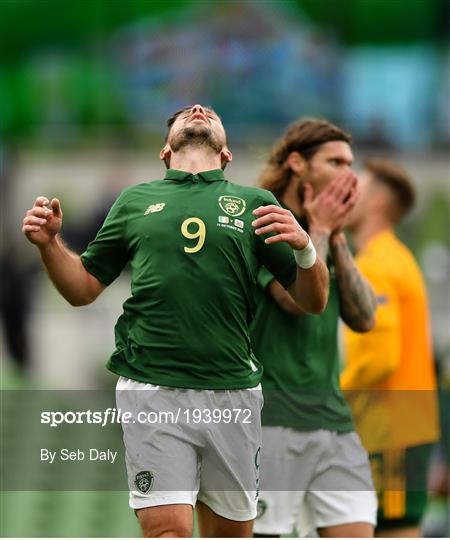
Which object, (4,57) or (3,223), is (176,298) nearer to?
(3,223)

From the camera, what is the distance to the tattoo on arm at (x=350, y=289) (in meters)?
5.66

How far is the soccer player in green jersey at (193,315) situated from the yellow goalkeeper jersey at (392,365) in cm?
161

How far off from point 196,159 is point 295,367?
119 cm

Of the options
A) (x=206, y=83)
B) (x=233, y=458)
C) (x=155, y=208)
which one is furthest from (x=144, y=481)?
(x=206, y=83)

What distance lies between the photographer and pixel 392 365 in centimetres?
634

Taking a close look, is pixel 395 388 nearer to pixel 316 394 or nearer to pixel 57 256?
pixel 316 394

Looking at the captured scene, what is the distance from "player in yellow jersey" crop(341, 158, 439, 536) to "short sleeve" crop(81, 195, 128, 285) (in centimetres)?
185

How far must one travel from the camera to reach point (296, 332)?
5.57m

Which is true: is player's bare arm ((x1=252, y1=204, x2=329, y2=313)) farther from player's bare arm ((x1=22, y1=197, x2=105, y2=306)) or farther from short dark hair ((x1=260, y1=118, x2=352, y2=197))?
short dark hair ((x1=260, y1=118, x2=352, y2=197))

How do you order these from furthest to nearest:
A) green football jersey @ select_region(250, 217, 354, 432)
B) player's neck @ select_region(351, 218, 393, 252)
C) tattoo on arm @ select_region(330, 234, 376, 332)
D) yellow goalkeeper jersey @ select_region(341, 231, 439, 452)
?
player's neck @ select_region(351, 218, 393, 252)
yellow goalkeeper jersey @ select_region(341, 231, 439, 452)
tattoo on arm @ select_region(330, 234, 376, 332)
green football jersey @ select_region(250, 217, 354, 432)

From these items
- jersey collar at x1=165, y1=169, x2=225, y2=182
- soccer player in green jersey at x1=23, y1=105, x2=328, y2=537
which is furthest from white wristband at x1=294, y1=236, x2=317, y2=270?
jersey collar at x1=165, y1=169, x2=225, y2=182

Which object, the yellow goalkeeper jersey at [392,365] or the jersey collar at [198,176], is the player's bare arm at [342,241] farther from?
the jersey collar at [198,176]

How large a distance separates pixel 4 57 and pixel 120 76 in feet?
7.02

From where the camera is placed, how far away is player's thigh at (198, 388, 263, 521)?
183 inches
